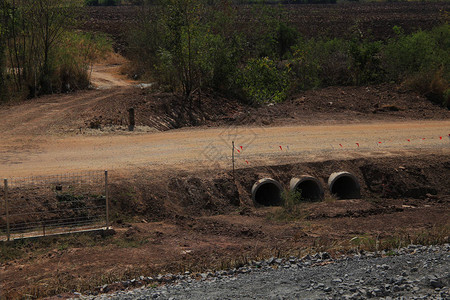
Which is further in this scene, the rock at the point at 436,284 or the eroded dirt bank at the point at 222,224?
the eroded dirt bank at the point at 222,224

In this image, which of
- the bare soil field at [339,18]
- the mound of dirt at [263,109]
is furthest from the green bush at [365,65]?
the bare soil field at [339,18]

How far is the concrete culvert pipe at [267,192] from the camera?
16062 mm

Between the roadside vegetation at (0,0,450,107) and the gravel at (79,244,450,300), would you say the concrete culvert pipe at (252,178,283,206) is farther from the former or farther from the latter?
the roadside vegetation at (0,0,450,107)

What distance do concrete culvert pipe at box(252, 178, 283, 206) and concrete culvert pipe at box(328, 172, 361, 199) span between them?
1.65 metres

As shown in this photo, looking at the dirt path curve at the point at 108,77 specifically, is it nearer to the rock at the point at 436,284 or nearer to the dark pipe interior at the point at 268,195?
the dark pipe interior at the point at 268,195

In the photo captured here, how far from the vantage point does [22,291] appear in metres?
10.7

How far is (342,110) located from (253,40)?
45.4ft

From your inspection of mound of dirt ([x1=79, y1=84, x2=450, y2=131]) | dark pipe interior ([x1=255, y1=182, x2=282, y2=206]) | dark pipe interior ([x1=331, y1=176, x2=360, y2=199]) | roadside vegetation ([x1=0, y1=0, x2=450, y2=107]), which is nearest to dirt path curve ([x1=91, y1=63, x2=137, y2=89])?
roadside vegetation ([x1=0, y1=0, x2=450, y2=107])

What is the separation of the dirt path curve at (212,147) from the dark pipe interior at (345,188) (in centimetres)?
80

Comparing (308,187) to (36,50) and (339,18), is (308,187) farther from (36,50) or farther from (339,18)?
(339,18)

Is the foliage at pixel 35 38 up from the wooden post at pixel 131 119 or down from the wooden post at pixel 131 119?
up

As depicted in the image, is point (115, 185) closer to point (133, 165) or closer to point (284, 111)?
point (133, 165)

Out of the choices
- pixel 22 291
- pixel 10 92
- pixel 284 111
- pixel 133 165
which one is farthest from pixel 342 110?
pixel 22 291

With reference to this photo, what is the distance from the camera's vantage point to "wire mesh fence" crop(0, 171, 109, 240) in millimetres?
13219
